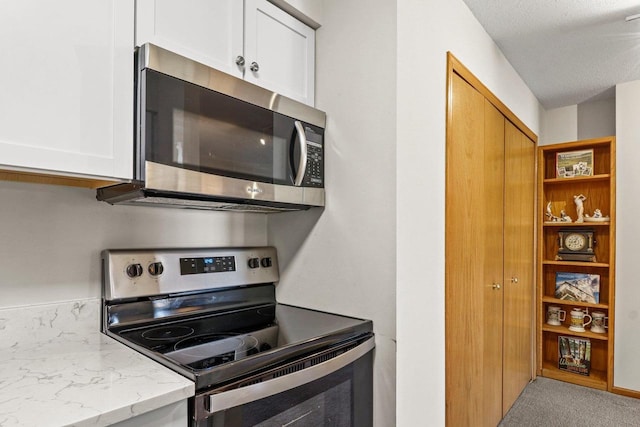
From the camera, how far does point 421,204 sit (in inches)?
61.7

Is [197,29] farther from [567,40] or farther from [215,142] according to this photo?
[567,40]

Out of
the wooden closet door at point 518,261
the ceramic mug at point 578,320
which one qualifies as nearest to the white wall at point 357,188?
the wooden closet door at point 518,261

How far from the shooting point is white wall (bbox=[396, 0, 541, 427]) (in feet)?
4.77

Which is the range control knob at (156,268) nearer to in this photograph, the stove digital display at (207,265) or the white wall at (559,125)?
the stove digital display at (207,265)

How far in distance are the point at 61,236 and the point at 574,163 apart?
366cm

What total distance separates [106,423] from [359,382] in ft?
2.76

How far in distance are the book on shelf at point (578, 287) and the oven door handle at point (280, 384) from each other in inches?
108

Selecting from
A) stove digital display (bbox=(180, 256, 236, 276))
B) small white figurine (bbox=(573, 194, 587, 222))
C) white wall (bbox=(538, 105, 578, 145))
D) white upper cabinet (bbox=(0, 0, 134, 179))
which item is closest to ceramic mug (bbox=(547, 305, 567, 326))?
small white figurine (bbox=(573, 194, 587, 222))

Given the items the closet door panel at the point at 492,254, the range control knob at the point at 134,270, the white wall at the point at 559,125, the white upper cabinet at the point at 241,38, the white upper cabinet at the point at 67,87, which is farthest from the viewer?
the white wall at the point at 559,125

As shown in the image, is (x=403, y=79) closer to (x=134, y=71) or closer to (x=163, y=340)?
(x=134, y=71)

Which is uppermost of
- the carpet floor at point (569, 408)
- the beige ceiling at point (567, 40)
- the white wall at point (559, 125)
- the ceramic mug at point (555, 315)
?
the beige ceiling at point (567, 40)

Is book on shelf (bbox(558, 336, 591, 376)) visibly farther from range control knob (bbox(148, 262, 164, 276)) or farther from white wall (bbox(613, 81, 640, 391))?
range control knob (bbox(148, 262, 164, 276))

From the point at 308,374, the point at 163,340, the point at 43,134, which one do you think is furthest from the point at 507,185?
the point at 43,134

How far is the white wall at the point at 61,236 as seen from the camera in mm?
1179
